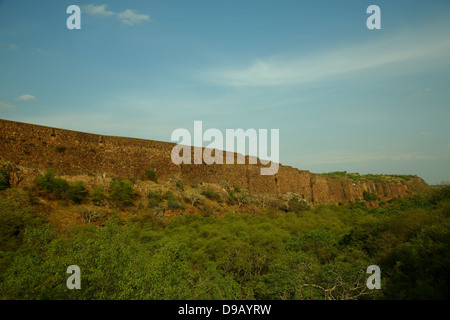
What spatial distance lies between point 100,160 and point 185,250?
28.7 feet

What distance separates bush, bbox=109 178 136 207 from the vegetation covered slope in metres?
0.06

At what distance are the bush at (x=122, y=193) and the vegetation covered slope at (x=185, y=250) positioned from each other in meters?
0.06

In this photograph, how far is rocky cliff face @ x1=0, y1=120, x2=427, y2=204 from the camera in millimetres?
13914

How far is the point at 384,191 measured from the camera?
161 feet

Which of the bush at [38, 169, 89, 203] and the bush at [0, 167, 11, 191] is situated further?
the bush at [38, 169, 89, 203]

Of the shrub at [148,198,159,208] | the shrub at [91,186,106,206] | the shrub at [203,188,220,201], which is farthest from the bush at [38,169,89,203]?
the shrub at [203,188,220,201]

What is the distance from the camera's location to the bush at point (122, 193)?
1636cm

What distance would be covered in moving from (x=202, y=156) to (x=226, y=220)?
6.76 metres

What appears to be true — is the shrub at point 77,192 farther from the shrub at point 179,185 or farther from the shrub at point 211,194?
the shrub at point 211,194

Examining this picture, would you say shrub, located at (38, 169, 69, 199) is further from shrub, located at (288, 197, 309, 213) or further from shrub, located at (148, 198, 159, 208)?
shrub, located at (288, 197, 309, 213)

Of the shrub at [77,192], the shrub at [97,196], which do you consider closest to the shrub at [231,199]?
the shrub at [97,196]
